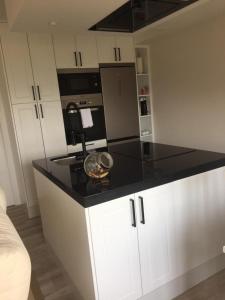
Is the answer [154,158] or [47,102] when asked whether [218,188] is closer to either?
[154,158]

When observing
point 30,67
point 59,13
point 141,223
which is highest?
point 59,13

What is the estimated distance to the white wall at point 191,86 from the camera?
3348 mm

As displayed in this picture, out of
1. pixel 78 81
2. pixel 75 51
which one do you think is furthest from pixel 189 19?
pixel 78 81

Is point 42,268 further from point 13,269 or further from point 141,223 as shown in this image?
point 13,269

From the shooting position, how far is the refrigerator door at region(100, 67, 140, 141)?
138 inches

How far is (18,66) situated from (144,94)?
209 centimetres

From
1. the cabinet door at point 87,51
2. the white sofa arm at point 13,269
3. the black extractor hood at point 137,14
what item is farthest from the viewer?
the cabinet door at point 87,51

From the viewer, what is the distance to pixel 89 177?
1694 millimetres

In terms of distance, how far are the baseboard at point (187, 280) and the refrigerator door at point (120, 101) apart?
6.94 ft

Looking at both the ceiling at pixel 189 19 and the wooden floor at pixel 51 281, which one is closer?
the wooden floor at pixel 51 281

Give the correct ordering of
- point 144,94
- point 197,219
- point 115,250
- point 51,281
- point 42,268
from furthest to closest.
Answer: point 144,94 → point 42,268 → point 51,281 → point 197,219 → point 115,250

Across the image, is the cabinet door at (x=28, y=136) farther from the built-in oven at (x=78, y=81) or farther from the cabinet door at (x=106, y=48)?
the cabinet door at (x=106, y=48)

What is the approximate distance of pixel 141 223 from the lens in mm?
1577

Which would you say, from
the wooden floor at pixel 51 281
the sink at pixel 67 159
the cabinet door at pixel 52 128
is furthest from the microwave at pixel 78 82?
the wooden floor at pixel 51 281
